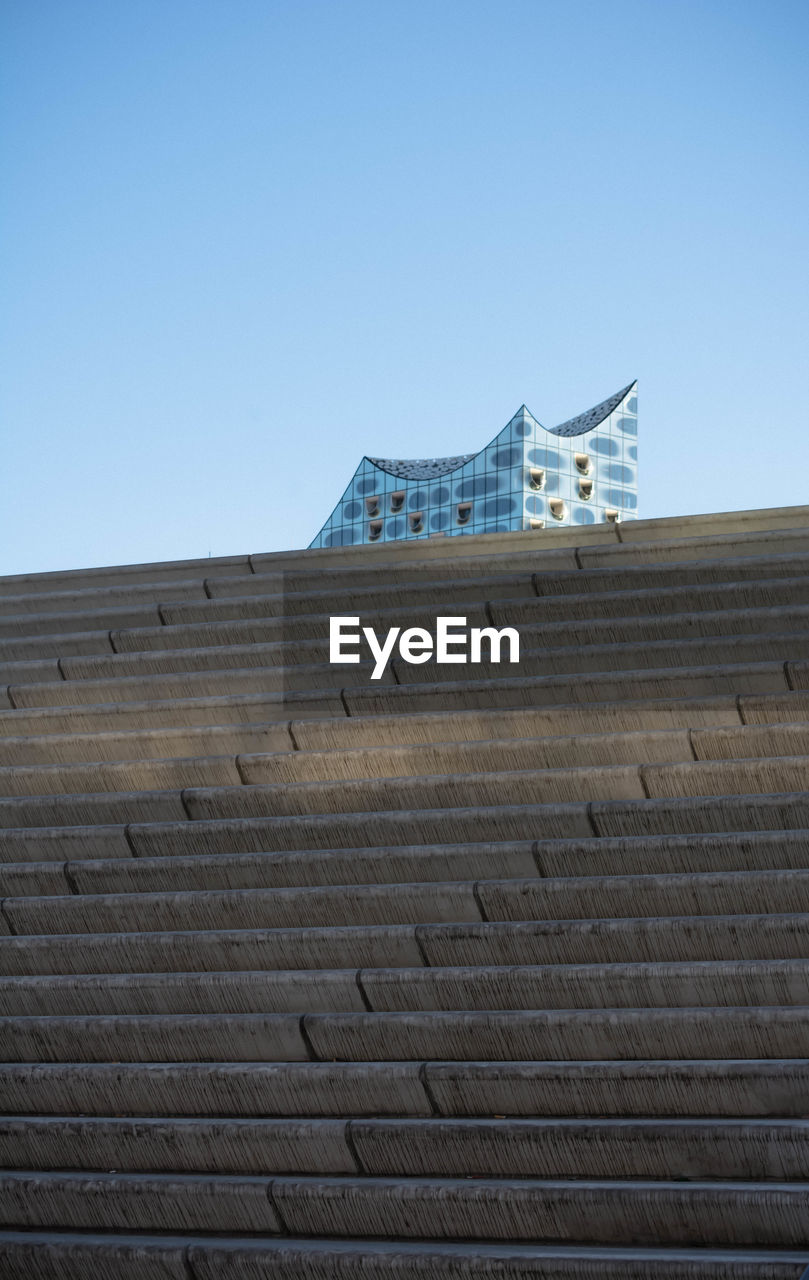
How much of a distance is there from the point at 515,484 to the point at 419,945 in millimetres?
52616

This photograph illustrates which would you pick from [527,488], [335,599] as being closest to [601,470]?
[527,488]

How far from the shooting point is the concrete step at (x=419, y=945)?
3.55 meters

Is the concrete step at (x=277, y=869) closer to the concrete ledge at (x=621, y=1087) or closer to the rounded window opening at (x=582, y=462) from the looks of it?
the concrete ledge at (x=621, y=1087)

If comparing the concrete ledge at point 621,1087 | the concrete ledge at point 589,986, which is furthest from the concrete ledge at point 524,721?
the concrete ledge at point 621,1087

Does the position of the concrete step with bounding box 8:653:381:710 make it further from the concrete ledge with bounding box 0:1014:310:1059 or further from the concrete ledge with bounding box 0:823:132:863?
the concrete ledge with bounding box 0:1014:310:1059

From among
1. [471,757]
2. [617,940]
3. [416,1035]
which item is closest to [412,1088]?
[416,1035]

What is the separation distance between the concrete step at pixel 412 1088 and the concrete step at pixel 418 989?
223 millimetres

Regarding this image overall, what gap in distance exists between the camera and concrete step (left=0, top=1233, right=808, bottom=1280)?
264 cm

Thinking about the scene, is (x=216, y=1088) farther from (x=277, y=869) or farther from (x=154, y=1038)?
(x=277, y=869)

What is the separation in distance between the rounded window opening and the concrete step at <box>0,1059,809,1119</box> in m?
56.0

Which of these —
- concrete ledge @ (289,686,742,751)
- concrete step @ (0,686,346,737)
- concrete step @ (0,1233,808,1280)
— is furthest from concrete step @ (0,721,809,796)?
concrete step @ (0,1233,808,1280)

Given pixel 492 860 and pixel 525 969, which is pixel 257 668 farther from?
pixel 525 969

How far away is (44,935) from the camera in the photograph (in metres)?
4.25

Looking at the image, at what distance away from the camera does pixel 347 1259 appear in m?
2.88
